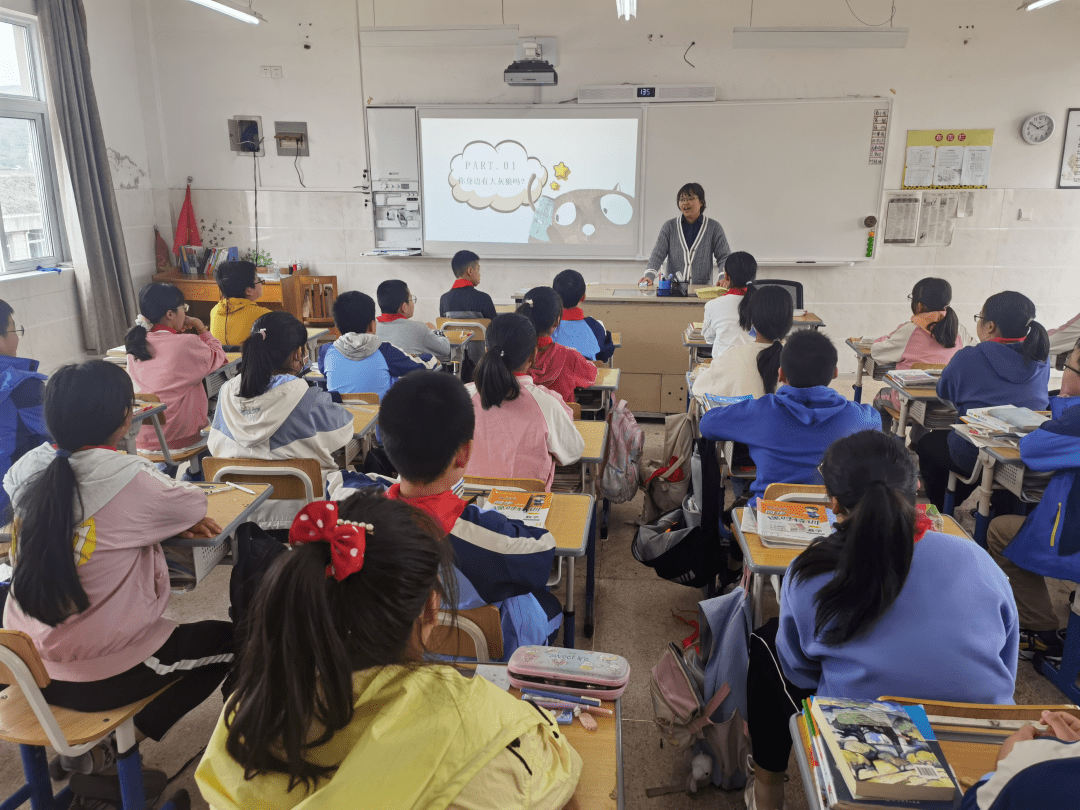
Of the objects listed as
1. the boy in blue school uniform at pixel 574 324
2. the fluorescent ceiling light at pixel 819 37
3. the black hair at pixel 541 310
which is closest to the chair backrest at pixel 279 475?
the black hair at pixel 541 310

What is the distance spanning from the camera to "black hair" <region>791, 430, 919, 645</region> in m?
1.34

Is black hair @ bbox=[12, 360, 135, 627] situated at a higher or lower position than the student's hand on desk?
higher

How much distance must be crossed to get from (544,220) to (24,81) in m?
3.99

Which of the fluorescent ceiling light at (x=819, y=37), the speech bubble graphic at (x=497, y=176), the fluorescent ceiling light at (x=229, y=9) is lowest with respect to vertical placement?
the speech bubble graphic at (x=497, y=176)

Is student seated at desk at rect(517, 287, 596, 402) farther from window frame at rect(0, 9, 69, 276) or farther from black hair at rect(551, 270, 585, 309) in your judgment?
window frame at rect(0, 9, 69, 276)

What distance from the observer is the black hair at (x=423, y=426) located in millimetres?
1630

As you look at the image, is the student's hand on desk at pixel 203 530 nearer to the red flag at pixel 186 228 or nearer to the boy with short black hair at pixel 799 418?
the boy with short black hair at pixel 799 418

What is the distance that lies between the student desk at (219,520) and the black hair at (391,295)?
200cm

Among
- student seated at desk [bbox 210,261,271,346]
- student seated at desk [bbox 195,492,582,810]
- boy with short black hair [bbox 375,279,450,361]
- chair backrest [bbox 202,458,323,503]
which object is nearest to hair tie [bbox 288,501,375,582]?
student seated at desk [bbox 195,492,582,810]

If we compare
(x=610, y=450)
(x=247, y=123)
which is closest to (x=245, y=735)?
(x=610, y=450)

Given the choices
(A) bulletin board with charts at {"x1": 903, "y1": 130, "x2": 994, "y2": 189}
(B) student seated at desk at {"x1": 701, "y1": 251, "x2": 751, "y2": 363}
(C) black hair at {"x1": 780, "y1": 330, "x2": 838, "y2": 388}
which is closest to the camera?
(C) black hair at {"x1": 780, "y1": 330, "x2": 838, "y2": 388}

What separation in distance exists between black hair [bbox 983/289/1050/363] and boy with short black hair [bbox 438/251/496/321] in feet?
9.63

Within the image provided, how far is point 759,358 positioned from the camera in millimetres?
3285

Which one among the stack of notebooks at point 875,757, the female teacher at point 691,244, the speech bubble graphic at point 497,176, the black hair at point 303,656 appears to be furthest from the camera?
the speech bubble graphic at point 497,176
